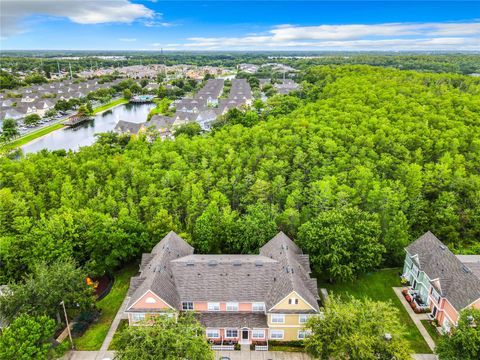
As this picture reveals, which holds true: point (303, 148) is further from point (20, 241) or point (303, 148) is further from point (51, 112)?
point (51, 112)

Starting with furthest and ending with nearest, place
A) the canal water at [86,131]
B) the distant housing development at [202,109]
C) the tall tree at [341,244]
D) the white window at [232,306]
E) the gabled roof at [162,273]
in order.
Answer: the distant housing development at [202,109], the canal water at [86,131], the tall tree at [341,244], the white window at [232,306], the gabled roof at [162,273]

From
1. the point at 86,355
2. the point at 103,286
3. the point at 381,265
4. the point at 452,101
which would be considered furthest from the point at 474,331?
the point at 452,101

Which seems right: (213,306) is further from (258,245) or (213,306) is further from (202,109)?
(202,109)

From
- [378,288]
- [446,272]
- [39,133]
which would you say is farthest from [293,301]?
[39,133]

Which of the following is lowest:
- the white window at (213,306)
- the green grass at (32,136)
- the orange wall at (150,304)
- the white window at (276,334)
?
the white window at (276,334)

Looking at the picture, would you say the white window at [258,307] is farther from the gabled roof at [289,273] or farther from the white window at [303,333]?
the white window at [303,333]

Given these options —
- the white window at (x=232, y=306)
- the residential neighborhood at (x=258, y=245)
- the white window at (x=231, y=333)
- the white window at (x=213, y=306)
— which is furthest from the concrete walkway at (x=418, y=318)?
the white window at (x=213, y=306)
